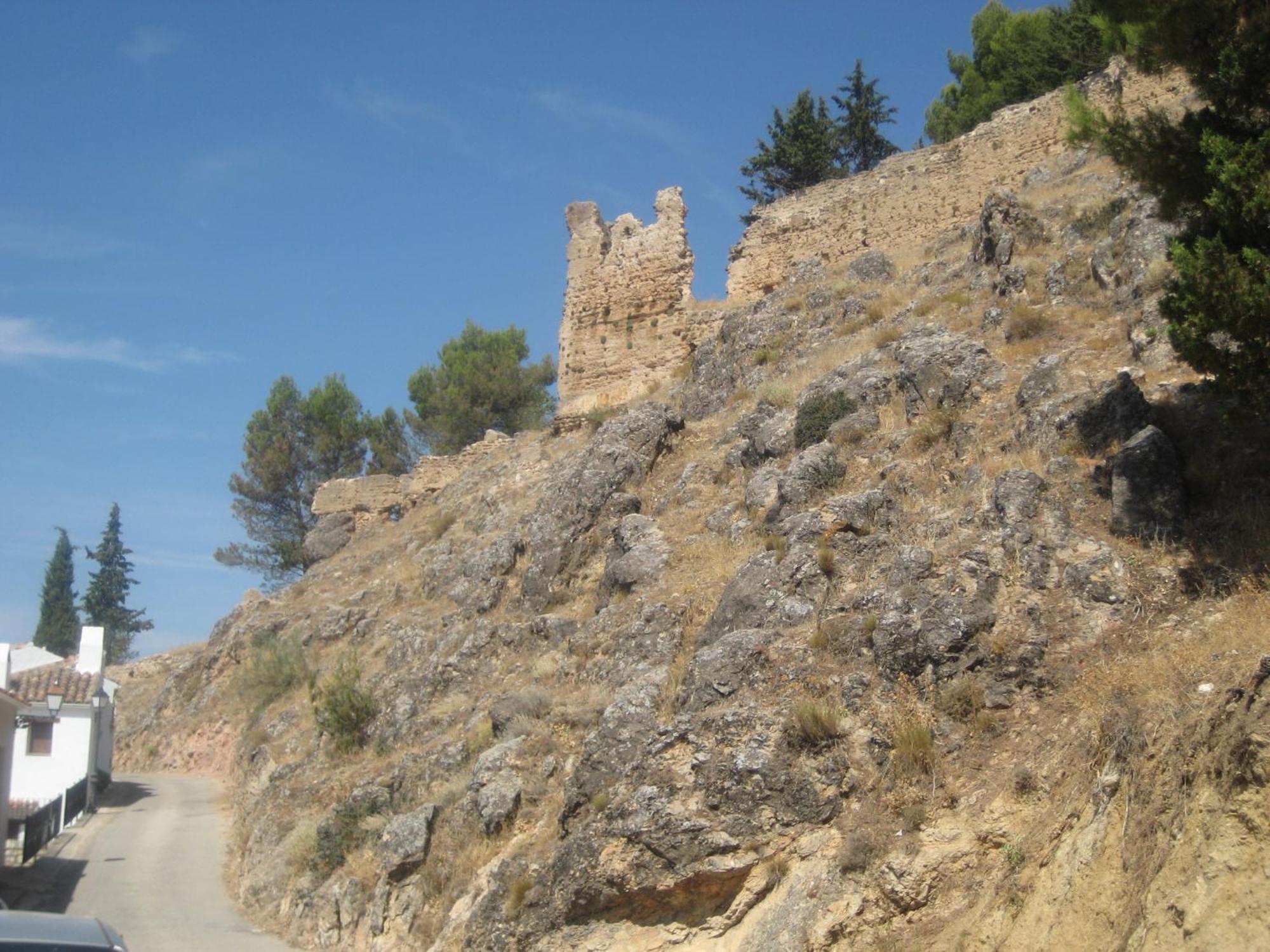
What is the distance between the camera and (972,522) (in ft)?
36.5

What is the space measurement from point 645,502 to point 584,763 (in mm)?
6149

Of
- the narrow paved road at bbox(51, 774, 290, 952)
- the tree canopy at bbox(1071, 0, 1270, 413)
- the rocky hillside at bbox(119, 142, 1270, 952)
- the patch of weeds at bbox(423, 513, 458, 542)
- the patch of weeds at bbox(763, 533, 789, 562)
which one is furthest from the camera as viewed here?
the patch of weeds at bbox(423, 513, 458, 542)

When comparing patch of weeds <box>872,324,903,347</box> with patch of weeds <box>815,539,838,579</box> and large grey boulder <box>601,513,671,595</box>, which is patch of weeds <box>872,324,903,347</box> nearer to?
large grey boulder <box>601,513,671,595</box>

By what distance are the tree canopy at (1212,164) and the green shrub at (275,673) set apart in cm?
1554

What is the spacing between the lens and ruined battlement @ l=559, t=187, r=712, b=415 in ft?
75.6

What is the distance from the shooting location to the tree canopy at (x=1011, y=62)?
2783cm

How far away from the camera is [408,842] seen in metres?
12.4

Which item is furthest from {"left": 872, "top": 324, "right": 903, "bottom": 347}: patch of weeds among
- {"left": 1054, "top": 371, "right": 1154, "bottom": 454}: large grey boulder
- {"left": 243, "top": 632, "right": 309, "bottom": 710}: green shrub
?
{"left": 243, "top": 632, "right": 309, "bottom": 710}: green shrub

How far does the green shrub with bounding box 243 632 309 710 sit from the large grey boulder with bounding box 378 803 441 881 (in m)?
8.75

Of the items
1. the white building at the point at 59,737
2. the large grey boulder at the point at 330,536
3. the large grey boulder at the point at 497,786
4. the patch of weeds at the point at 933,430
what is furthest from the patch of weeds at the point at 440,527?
the patch of weeds at the point at 933,430

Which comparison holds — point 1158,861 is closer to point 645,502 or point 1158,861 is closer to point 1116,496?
point 1116,496

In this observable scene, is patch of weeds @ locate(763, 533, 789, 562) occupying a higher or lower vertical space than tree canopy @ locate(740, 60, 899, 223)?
lower

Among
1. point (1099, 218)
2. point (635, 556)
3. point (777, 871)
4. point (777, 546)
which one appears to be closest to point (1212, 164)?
point (777, 546)

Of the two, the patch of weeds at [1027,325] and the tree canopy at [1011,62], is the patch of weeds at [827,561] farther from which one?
the tree canopy at [1011,62]
